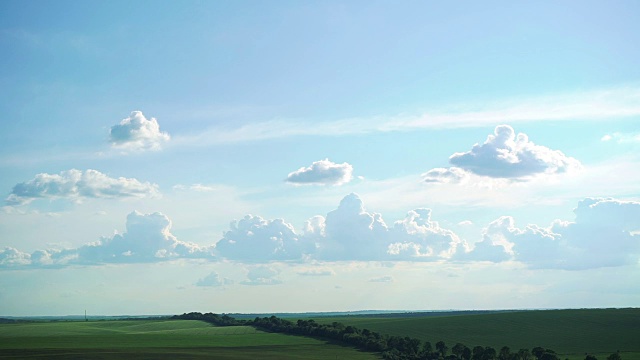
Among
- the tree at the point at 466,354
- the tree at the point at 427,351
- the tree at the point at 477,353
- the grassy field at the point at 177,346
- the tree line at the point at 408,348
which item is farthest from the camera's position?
the tree at the point at 427,351

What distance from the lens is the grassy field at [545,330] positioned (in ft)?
474

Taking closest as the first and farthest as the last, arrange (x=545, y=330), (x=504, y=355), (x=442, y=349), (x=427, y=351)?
(x=504, y=355) < (x=442, y=349) < (x=427, y=351) < (x=545, y=330)

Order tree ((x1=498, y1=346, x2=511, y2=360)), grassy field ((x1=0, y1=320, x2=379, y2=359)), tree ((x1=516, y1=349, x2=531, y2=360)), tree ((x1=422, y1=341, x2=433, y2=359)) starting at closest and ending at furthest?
tree ((x1=516, y1=349, x2=531, y2=360))
tree ((x1=498, y1=346, x2=511, y2=360))
grassy field ((x1=0, y1=320, x2=379, y2=359))
tree ((x1=422, y1=341, x2=433, y2=359))

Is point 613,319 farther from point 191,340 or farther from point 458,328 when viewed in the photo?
point 191,340

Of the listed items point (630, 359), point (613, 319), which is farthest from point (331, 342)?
point (613, 319)

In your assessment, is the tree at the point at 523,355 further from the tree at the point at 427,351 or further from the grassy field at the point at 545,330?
the tree at the point at 427,351

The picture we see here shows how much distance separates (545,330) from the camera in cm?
16600

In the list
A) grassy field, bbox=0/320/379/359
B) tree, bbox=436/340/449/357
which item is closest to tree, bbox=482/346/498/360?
tree, bbox=436/340/449/357

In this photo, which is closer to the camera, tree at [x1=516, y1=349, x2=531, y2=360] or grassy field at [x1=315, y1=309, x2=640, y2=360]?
tree at [x1=516, y1=349, x2=531, y2=360]

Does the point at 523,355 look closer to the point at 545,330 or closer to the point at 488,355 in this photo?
the point at 488,355

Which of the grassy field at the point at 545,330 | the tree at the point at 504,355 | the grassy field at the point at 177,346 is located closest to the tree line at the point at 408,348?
the tree at the point at 504,355

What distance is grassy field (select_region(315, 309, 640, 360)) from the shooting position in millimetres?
144538

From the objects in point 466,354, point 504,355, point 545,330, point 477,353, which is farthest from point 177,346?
point 545,330

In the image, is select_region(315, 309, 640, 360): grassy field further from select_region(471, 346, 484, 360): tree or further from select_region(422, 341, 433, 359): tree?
select_region(471, 346, 484, 360): tree
